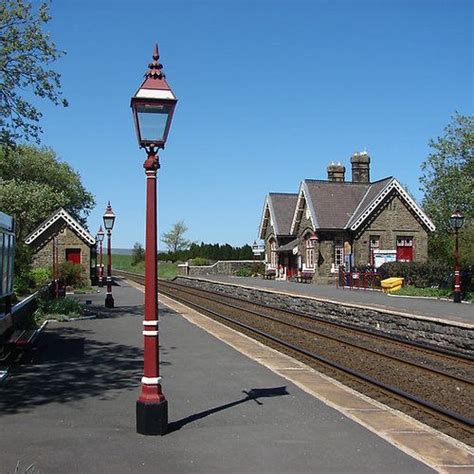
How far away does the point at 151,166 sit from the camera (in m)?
7.23

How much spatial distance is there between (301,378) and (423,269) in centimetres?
2451

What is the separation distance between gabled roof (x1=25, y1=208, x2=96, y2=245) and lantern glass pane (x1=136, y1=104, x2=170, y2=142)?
38.2m

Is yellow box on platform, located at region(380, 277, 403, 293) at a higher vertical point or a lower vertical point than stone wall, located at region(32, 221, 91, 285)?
lower

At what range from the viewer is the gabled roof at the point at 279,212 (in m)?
56.0

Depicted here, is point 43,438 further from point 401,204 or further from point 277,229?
point 277,229

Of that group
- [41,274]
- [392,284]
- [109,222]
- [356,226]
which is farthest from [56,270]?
[356,226]

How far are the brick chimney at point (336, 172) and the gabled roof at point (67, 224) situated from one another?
20669 mm

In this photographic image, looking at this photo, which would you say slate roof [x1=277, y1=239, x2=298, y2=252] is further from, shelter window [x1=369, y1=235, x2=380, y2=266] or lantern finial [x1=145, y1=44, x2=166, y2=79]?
lantern finial [x1=145, y1=44, x2=166, y2=79]

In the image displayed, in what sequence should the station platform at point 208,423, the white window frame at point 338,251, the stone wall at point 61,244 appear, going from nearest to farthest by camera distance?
the station platform at point 208,423 < the stone wall at point 61,244 < the white window frame at point 338,251

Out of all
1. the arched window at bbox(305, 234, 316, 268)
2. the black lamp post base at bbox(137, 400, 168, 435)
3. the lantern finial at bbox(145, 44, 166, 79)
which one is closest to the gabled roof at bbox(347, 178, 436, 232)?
the arched window at bbox(305, 234, 316, 268)

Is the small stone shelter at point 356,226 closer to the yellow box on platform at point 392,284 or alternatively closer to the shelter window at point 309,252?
the shelter window at point 309,252

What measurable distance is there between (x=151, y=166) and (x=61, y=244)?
38540mm

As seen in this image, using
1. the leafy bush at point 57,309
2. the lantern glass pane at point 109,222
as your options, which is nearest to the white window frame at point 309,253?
the lantern glass pane at point 109,222

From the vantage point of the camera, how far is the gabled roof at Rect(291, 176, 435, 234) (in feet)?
148
